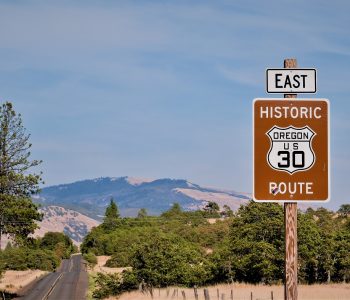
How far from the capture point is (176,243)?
176ft

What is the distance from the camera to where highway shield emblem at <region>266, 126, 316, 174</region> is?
30.7ft

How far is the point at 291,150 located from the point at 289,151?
0.11 ft

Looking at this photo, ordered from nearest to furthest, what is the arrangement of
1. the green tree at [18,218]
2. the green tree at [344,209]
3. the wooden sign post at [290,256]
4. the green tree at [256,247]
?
the wooden sign post at [290,256]
the green tree at [256,247]
the green tree at [18,218]
the green tree at [344,209]

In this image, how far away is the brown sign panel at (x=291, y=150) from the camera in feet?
30.6

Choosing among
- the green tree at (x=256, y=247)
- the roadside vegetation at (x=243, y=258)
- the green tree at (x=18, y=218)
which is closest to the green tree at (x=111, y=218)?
the roadside vegetation at (x=243, y=258)

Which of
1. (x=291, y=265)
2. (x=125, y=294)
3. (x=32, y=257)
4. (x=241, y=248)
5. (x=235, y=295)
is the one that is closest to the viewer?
(x=291, y=265)

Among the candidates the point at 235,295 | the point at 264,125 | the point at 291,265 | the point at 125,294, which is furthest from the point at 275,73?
the point at 125,294

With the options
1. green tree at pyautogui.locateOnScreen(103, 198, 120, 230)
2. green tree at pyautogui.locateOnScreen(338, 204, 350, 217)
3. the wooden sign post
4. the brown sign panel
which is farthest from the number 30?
green tree at pyautogui.locateOnScreen(103, 198, 120, 230)

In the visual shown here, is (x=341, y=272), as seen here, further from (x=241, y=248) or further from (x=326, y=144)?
(x=326, y=144)

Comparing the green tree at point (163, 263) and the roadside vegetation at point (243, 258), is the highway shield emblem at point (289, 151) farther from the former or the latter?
the green tree at point (163, 263)

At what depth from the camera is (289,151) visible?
369 inches

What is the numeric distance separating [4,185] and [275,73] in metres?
50.0

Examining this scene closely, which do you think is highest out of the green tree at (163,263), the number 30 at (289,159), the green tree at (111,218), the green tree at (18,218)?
the green tree at (111,218)

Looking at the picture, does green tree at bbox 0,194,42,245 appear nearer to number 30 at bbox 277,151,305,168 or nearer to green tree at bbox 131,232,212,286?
green tree at bbox 131,232,212,286
